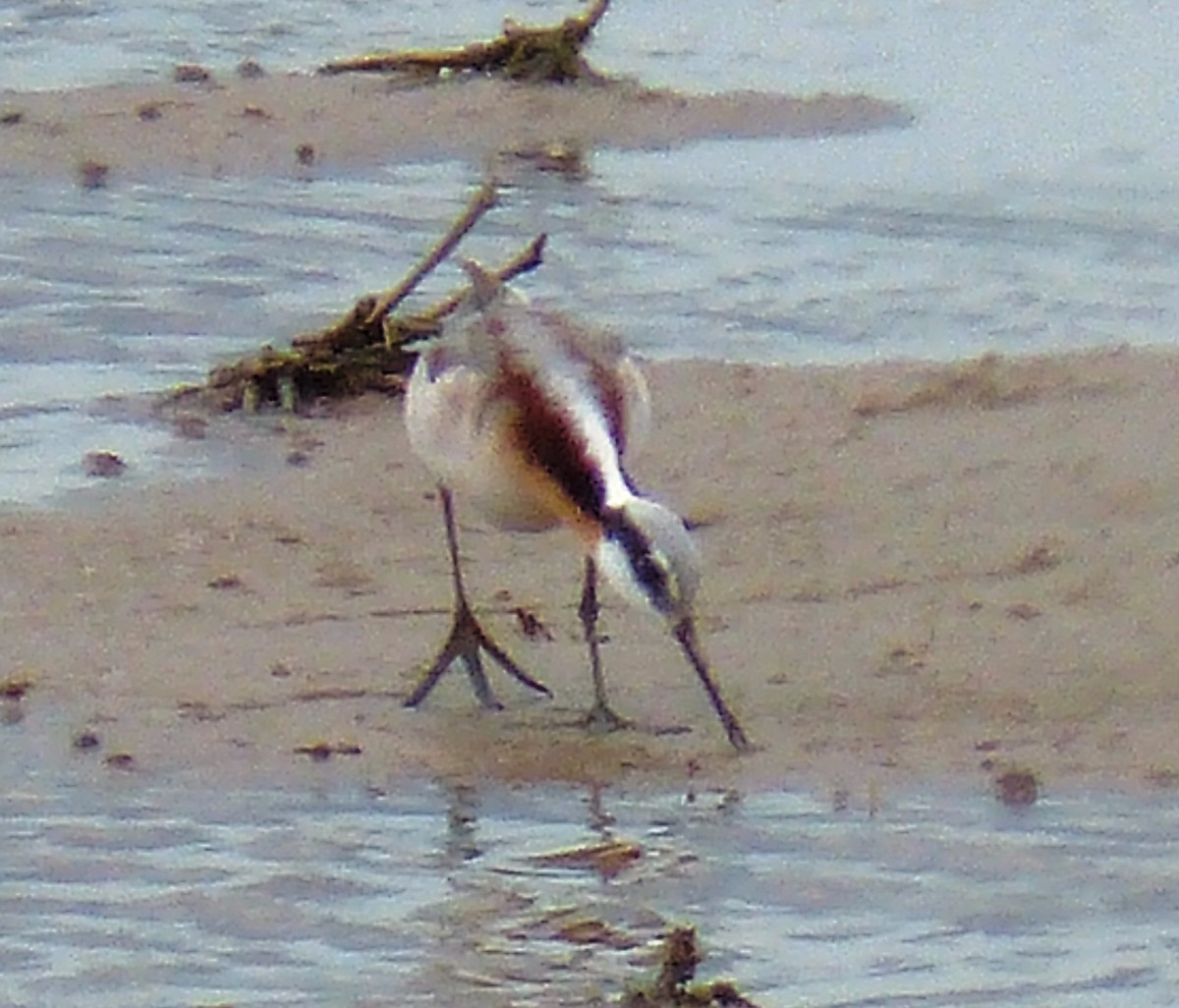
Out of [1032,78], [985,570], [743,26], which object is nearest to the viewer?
[985,570]

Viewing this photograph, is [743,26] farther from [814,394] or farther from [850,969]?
[850,969]

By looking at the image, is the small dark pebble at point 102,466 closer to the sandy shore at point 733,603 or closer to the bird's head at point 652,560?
the sandy shore at point 733,603

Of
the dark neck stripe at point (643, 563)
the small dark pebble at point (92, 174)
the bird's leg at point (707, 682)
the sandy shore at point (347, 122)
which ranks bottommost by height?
the sandy shore at point (347, 122)

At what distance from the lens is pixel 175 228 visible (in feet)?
40.7

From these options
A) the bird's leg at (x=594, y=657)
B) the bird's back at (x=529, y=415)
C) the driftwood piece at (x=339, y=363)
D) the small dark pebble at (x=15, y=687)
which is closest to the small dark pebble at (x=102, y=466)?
the driftwood piece at (x=339, y=363)

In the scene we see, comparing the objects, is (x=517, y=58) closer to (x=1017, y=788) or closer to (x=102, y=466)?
(x=102, y=466)

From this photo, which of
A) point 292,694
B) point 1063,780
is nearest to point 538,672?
point 292,694

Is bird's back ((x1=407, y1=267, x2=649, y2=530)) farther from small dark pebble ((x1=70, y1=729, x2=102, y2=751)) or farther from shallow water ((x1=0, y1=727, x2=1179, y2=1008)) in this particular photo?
small dark pebble ((x1=70, y1=729, x2=102, y2=751))

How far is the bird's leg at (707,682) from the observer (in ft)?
24.4

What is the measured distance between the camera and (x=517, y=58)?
14898 mm

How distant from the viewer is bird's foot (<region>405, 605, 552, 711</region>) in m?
7.98

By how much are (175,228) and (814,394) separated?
3.04 meters

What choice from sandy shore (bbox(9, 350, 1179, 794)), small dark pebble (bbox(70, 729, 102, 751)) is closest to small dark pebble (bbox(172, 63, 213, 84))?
sandy shore (bbox(9, 350, 1179, 794))

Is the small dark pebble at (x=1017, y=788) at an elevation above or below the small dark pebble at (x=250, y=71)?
above
